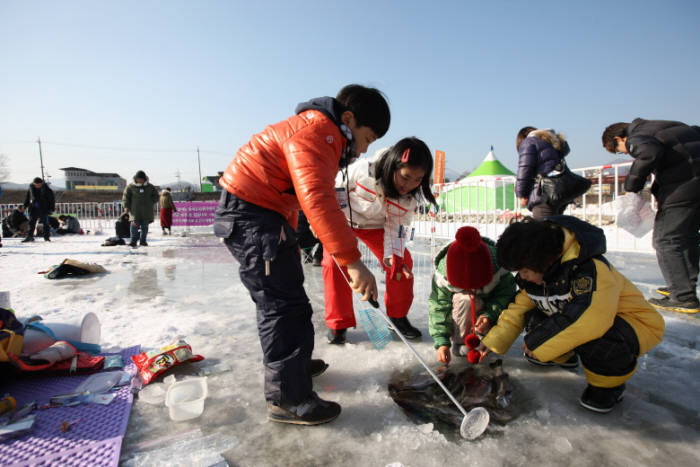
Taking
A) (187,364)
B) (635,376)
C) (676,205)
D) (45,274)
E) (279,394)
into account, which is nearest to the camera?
(279,394)

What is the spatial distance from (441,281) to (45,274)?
4849 millimetres

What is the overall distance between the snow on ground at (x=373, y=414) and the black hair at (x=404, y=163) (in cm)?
98

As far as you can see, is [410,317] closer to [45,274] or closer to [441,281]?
[441,281]

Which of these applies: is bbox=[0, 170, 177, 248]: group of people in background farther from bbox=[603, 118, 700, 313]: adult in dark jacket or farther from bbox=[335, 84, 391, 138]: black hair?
bbox=[603, 118, 700, 313]: adult in dark jacket

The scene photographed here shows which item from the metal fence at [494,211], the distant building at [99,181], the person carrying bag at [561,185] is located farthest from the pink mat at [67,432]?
the distant building at [99,181]

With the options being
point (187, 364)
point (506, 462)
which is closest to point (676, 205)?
point (506, 462)

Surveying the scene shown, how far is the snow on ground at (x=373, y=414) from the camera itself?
1.28 m

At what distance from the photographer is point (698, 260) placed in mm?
2783

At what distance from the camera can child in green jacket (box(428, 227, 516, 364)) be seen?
1887 millimetres

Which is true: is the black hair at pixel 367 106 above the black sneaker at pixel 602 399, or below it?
above

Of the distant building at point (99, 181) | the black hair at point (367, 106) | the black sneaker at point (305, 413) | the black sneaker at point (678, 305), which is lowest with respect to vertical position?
the black sneaker at point (678, 305)

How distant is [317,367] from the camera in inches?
75.7

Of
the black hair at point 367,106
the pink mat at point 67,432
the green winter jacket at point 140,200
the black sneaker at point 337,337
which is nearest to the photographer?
the pink mat at point 67,432

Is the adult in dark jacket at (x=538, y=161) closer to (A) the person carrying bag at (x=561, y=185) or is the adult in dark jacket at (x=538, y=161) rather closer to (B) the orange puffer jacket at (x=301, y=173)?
(A) the person carrying bag at (x=561, y=185)
